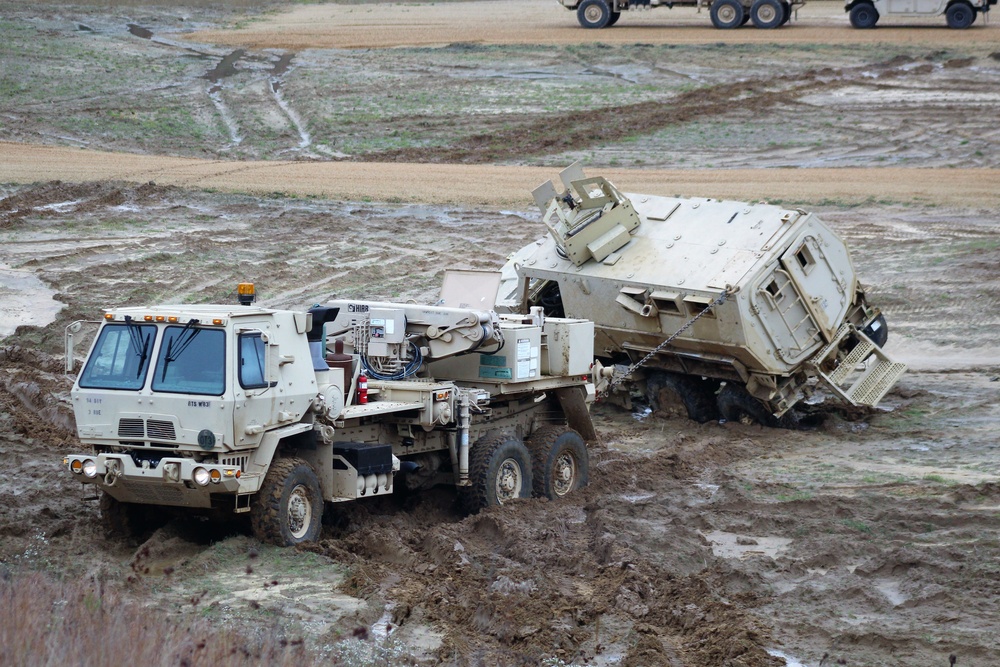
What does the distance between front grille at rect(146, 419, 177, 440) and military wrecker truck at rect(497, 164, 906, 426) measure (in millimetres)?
7903

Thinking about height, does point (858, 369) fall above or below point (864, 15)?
below

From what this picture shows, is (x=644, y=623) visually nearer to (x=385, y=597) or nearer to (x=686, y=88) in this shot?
(x=385, y=597)

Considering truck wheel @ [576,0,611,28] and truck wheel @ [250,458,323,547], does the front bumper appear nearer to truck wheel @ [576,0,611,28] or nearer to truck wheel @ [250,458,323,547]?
truck wheel @ [250,458,323,547]

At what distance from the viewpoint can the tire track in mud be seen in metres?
37.3

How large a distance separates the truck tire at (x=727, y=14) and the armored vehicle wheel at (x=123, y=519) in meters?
43.0

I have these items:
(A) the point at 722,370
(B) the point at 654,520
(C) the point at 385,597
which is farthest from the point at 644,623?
(A) the point at 722,370

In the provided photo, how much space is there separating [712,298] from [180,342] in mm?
7693

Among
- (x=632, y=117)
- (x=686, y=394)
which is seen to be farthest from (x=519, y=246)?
(x=632, y=117)

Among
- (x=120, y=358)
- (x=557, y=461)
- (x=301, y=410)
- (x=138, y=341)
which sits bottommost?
(x=557, y=461)

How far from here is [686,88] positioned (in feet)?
142

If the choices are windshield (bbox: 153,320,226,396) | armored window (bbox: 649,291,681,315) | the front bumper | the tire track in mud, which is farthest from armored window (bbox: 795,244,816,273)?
the tire track in mud

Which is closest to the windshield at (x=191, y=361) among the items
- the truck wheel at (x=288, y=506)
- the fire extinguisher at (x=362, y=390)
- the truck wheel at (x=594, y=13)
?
the truck wheel at (x=288, y=506)

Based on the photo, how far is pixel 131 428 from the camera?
10.9 m

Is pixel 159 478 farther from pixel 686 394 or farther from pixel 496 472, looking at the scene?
pixel 686 394
